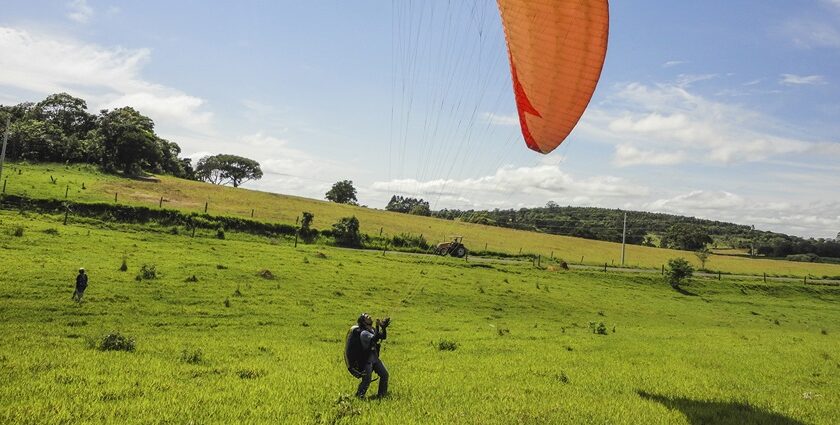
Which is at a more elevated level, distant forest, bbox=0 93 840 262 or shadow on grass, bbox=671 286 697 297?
distant forest, bbox=0 93 840 262

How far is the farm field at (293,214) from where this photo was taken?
50.9 meters

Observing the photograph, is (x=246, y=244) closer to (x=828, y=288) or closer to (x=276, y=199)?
(x=276, y=199)

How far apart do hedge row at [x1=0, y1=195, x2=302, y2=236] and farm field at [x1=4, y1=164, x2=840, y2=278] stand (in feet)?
5.45

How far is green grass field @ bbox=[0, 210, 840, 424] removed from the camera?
9094 mm

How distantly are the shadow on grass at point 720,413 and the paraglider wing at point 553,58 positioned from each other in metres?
6.26

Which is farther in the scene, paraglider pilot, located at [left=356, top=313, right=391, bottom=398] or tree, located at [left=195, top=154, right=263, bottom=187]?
tree, located at [left=195, top=154, right=263, bottom=187]

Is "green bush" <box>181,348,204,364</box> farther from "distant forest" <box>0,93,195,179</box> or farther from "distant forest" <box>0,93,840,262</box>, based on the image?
"distant forest" <box>0,93,195,179</box>

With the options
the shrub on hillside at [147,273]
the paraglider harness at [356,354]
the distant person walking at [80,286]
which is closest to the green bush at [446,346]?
the paraglider harness at [356,354]

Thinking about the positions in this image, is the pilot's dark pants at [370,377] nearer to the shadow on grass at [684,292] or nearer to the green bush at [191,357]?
the green bush at [191,357]

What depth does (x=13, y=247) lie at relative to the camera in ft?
90.8

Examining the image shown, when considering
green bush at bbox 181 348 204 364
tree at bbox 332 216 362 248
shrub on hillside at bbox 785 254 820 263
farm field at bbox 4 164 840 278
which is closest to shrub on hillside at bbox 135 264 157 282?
green bush at bbox 181 348 204 364

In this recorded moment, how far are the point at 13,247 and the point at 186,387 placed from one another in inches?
992

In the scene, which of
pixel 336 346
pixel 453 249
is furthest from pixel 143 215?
pixel 336 346

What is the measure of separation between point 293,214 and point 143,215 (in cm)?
2045
